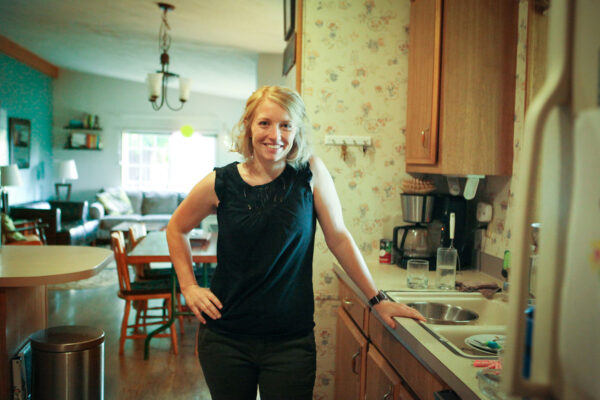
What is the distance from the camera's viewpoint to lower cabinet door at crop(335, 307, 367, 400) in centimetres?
220

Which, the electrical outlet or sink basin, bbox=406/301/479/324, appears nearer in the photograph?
sink basin, bbox=406/301/479/324

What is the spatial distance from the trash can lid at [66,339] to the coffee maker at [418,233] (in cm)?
154

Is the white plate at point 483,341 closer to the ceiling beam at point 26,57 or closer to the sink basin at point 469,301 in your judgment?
the sink basin at point 469,301

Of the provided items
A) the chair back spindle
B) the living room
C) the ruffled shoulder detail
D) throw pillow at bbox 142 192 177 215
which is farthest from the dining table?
throw pillow at bbox 142 192 177 215

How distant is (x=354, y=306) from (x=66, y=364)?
1.32m

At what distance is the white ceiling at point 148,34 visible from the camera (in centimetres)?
505

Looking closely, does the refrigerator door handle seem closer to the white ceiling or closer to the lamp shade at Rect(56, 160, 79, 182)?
the white ceiling

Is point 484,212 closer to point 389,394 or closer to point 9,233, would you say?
point 389,394

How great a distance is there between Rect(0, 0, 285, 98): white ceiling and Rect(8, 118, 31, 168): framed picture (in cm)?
118

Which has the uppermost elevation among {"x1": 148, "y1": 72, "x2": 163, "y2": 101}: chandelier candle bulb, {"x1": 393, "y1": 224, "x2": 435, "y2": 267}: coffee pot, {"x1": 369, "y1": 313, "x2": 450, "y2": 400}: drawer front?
{"x1": 148, "y1": 72, "x2": 163, "y2": 101}: chandelier candle bulb

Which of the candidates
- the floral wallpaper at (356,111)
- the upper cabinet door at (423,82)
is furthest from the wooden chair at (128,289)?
the upper cabinet door at (423,82)

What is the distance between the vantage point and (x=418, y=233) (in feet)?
8.63

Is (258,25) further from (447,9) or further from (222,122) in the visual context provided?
(222,122)

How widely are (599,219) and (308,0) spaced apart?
7.86ft
